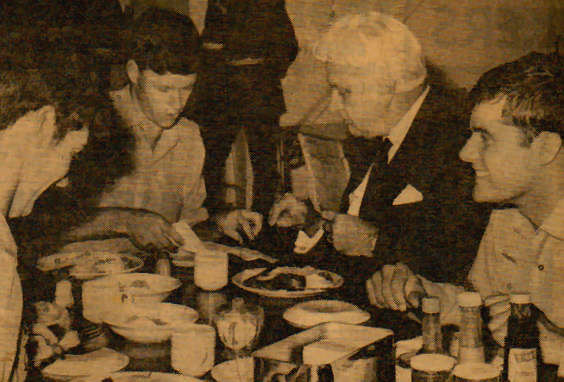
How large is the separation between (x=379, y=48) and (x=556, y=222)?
29.9 inches

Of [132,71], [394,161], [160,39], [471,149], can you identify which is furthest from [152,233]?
[471,149]

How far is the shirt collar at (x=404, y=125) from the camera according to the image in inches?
81.0

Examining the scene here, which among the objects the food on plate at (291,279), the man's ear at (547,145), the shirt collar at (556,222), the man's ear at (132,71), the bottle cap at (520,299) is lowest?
the food on plate at (291,279)

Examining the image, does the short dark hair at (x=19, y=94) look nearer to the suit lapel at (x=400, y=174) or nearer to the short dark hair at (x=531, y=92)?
the suit lapel at (x=400, y=174)

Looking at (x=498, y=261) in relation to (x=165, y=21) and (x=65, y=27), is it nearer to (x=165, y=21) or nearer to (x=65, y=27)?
(x=165, y=21)

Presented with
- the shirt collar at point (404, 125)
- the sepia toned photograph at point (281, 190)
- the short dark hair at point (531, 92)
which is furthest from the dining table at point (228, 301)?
the short dark hair at point (531, 92)

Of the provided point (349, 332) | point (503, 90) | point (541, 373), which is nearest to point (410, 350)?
point (349, 332)

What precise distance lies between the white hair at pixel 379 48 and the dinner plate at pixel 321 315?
2.67ft

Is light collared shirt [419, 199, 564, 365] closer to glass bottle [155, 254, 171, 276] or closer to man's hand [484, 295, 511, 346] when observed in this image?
man's hand [484, 295, 511, 346]

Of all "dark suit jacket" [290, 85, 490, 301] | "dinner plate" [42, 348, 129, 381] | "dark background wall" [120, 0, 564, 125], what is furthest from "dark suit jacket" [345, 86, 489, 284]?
"dinner plate" [42, 348, 129, 381]

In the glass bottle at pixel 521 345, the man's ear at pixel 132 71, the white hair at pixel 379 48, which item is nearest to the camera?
the glass bottle at pixel 521 345

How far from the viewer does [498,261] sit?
6.01 ft

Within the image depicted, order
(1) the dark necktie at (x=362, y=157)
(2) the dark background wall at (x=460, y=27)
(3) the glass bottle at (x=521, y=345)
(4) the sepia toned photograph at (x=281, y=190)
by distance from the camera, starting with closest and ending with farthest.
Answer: (3) the glass bottle at (x=521, y=345)
(4) the sepia toned photograph at (x=281, y=190)
(2) the dark background wall at (x=460, y=27)
(1) the dark necktie at (x=362, y=157)

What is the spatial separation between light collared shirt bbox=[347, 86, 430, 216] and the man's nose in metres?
0.26
